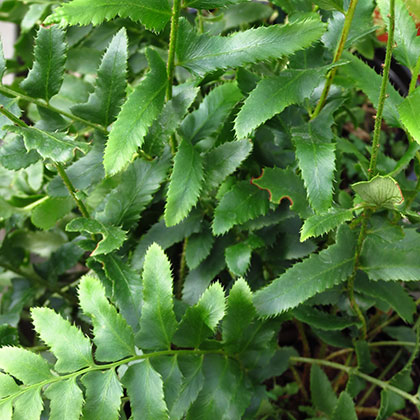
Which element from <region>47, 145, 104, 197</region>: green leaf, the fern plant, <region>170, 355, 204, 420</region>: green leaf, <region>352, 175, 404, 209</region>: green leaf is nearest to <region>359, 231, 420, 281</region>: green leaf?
the fern plant

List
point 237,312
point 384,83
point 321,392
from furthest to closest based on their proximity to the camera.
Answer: point 321,392
point 237,312
point 384,83

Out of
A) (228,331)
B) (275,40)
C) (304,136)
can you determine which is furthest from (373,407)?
(275,40)

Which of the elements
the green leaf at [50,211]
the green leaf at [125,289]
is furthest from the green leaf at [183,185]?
the green leaf at [50,211]

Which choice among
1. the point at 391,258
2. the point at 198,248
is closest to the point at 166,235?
the point at 198,248

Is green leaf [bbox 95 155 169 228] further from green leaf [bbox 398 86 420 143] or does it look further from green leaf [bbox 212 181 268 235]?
green leaf [bbox 398 86 420 143]

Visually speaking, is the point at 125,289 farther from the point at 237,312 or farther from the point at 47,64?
the point at 47,64

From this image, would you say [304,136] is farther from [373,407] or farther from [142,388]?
[373,407]
